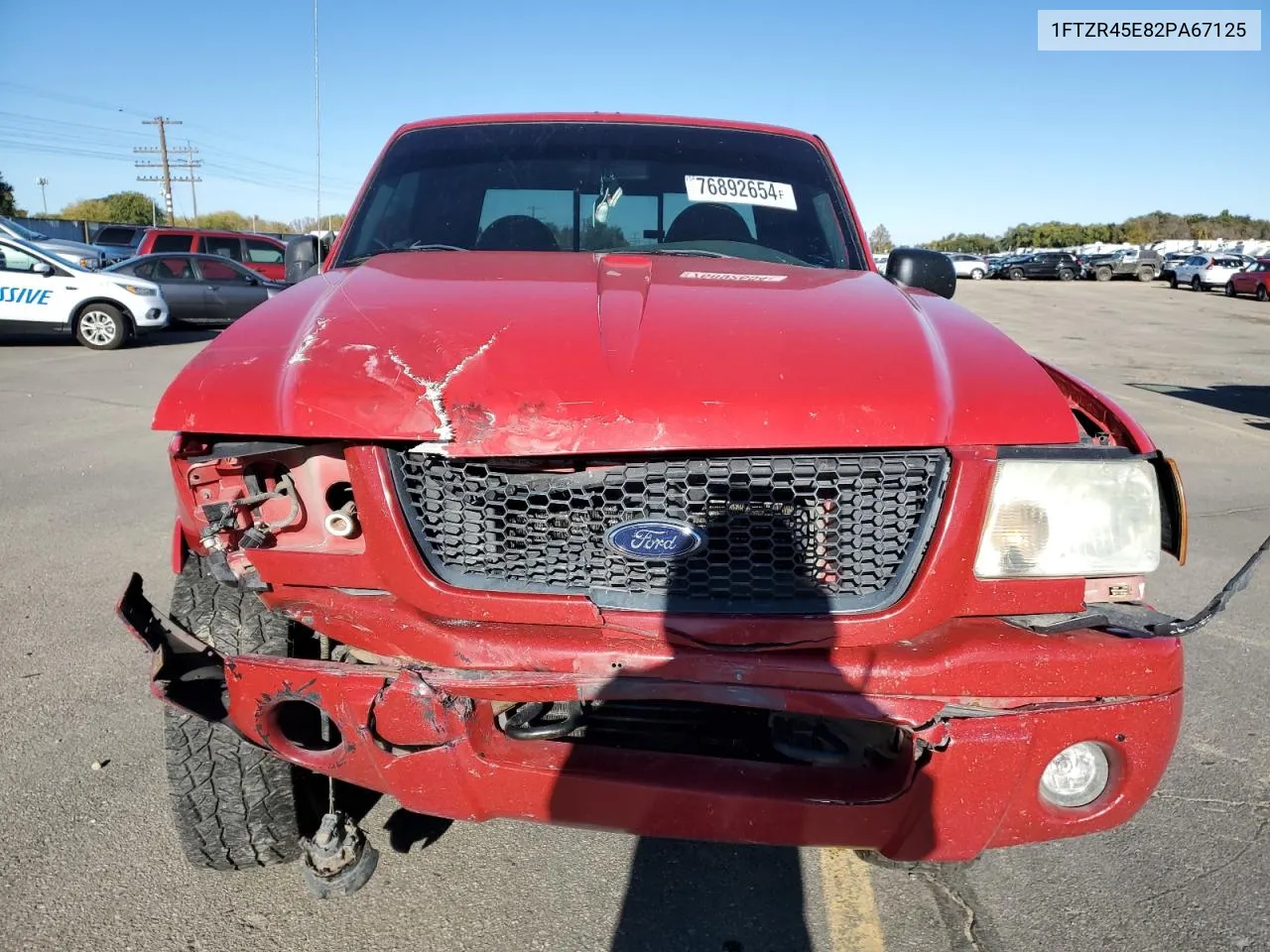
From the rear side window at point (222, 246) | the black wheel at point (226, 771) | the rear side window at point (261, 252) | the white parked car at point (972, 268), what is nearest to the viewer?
the black wheel at point (226, 771)

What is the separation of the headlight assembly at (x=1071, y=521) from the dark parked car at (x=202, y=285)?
16.4 metres

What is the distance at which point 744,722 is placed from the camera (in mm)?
2125

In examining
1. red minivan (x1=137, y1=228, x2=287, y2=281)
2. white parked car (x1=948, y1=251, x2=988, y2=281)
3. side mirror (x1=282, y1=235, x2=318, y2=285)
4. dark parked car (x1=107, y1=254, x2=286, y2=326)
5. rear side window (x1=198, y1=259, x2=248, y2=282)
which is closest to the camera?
side mirror (x1=282, y1=235, x2=318, y2=285)

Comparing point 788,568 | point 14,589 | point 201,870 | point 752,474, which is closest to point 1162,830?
point 788,568

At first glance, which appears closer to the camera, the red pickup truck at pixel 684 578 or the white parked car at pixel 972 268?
the red pickup truck at pixel 684 578

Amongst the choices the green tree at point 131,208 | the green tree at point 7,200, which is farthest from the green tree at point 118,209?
the green tree at point 7,200

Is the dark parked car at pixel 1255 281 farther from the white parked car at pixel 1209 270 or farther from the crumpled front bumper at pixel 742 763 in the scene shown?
the crumpled front bumper at pixel 742 763

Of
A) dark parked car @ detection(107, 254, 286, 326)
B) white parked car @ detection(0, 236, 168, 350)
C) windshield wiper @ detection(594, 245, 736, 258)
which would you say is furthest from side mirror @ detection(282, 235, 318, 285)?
dark parked car @ detection(107, 254, 286, 326)

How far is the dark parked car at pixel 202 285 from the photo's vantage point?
16.6 meters

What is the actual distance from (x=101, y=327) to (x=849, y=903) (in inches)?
585

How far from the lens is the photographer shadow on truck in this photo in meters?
1.83

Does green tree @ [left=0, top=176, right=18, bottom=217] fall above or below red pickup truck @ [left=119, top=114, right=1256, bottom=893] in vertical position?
above

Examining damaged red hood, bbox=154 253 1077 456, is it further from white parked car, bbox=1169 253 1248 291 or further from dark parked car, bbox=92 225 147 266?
white parked car, bbox=1169 253 1248 291

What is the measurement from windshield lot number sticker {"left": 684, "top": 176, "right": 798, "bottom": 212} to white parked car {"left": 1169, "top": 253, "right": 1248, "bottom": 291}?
130 ft
